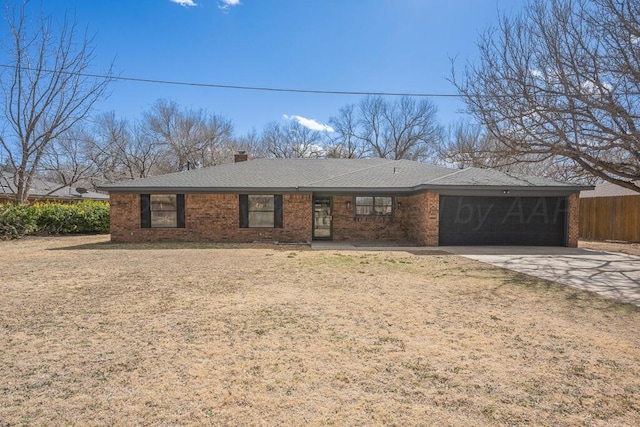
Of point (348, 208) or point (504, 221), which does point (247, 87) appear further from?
point (504, 221)

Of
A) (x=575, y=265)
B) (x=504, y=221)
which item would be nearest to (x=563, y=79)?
(x=575, y=265)

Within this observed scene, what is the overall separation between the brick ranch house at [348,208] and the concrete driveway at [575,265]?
0.99m

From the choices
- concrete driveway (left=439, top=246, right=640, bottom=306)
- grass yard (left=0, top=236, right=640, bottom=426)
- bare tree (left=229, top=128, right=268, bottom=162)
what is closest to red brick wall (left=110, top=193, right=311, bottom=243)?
concrete driveway (left=439, top=246, right=640, bottom=306)

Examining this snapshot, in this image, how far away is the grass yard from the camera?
2.46 m

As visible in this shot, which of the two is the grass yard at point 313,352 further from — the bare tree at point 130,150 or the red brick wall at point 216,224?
the bare tree at point 130,150

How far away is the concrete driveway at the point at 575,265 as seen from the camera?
248 inches

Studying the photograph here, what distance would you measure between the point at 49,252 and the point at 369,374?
445 inches

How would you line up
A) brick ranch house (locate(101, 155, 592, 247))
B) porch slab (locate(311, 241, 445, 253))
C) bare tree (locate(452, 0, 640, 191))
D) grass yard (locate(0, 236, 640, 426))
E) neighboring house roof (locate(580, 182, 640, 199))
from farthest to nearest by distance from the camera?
neighboring house roof (locate(580, 182, 640, 199)) < brick ranch house (locate(101, 155, 592, 247)) < porch slab (locate(311, 241, 445, 253)) < bare tree (locate(452, 0, 640, 191)) < grass yard (locate(0, 236, 640, 426))

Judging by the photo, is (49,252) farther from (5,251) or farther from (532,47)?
(532,47)

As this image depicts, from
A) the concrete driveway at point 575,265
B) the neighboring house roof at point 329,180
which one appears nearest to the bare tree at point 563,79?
the neighboring house roof at point 329,180

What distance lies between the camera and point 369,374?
118 inches

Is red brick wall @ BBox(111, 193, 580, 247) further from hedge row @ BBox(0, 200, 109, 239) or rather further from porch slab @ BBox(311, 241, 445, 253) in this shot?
hedge row @ BBox(0, 200, 109, 239)

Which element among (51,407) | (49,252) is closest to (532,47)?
(51,407)

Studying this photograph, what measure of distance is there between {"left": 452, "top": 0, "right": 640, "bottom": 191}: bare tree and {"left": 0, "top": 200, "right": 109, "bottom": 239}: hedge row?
16645mm
